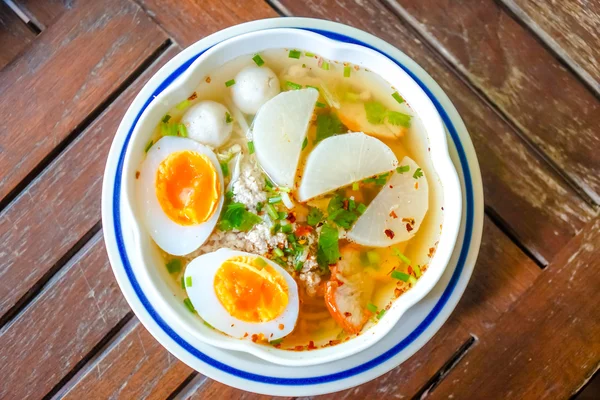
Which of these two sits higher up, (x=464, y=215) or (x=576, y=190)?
(x=464, y=215)

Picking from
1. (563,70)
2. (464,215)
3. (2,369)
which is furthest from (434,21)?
(2,369)

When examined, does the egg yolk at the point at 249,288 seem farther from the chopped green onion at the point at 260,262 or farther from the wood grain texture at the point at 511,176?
the wood grain texture at the point at 511,176

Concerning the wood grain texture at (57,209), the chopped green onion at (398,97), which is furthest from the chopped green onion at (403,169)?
the wood grain texture at (57,209)

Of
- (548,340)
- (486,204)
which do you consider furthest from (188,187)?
(548,340)

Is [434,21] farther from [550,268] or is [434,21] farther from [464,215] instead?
[550,268]

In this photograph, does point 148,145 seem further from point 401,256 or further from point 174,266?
point 401,256
